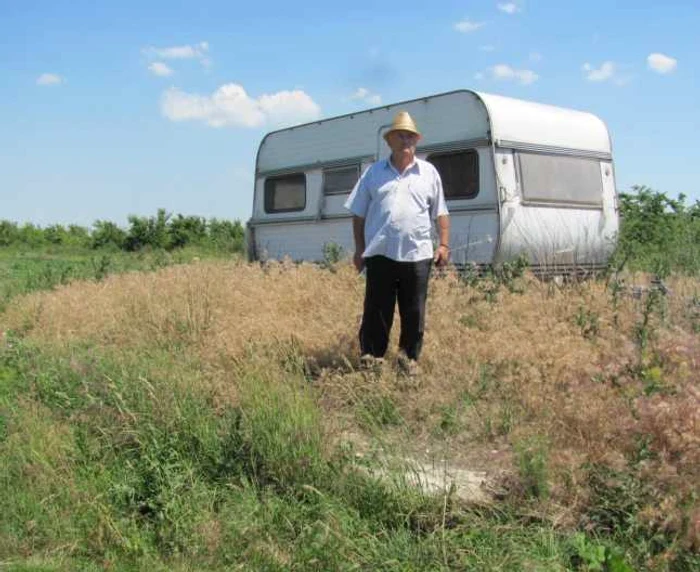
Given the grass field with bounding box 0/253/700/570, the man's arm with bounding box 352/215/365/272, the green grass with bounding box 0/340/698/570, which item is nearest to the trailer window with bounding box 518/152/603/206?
the grass field with bounding box 0/253/700/570

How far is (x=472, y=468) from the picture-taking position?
389 cm

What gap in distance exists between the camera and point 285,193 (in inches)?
482

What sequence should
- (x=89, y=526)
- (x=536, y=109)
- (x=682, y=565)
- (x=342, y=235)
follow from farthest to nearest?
(x=342, y=235) < (x=536, y=109) < (x=89, y=526) < (x=682, y=565)

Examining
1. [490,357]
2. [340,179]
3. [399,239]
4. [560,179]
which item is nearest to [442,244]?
[399,239]

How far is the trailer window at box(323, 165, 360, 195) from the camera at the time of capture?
35.0 ft

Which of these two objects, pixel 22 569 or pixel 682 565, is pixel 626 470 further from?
pixel 22 569

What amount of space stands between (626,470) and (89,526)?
2575mm

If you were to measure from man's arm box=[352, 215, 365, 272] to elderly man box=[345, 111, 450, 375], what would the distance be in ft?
0.12

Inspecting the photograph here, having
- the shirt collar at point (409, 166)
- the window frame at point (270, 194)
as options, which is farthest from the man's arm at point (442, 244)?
the window frame at point (270, 194)

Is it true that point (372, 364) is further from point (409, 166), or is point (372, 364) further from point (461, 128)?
point (461, 128)

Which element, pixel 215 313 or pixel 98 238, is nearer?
pixel 215 313

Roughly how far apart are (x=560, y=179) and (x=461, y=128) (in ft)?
4.85

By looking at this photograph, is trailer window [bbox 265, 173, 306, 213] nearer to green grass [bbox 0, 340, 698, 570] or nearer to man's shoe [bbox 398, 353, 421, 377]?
man's shoe [bbox 398, 353, 421, 377]

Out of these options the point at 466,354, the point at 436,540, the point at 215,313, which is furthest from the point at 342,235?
the point at 436,540
